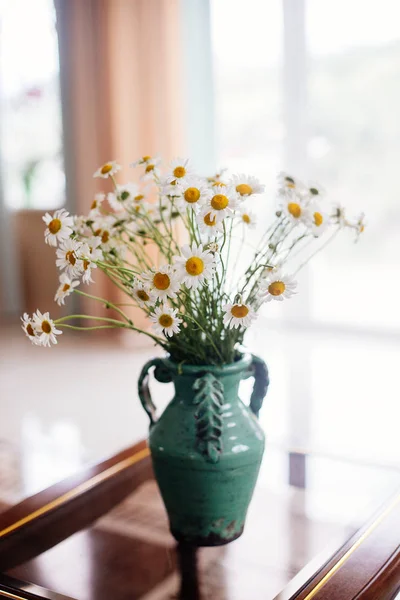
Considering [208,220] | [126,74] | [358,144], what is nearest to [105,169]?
[208,220]

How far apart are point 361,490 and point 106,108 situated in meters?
3.36

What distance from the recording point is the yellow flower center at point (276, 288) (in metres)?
0.98

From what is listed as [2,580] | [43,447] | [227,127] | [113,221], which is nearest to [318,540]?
[2,580]

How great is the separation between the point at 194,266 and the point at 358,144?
3.61 meters

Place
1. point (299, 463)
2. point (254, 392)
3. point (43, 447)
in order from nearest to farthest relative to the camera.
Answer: point (254, 392) → point (299, 463) → point (43, 447)

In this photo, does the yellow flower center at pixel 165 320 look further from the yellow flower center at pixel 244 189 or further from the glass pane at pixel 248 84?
the glass pane at pixel 248 84

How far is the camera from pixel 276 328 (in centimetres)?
455

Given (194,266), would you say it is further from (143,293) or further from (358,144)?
(358,144)

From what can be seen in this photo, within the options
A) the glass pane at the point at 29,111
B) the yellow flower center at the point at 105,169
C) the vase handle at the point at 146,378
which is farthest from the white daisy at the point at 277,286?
the glass pane at the point at 29,111

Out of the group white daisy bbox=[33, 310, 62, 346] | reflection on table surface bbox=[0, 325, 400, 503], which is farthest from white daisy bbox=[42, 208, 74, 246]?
reflection on table surface bbox=[0, 325, 400, 503]

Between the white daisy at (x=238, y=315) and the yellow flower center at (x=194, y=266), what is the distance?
0.21ft

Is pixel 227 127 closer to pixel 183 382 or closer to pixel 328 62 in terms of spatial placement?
pixel 328 62

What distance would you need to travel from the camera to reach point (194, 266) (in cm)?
94

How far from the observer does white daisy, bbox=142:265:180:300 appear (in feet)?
3.11
